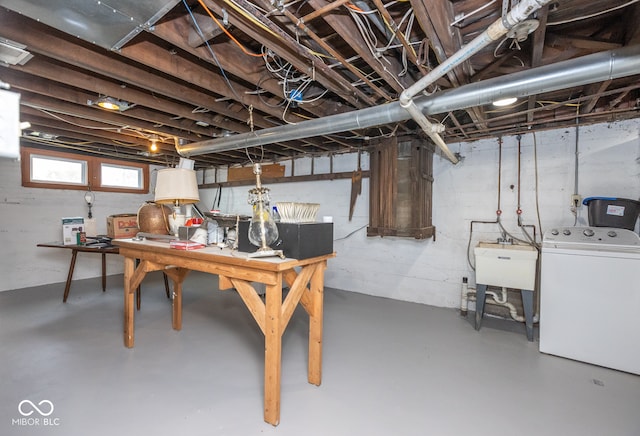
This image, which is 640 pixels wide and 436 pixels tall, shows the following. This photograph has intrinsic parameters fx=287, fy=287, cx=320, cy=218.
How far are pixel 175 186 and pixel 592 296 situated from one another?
3677 millimetres

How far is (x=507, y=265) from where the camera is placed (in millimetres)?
2975

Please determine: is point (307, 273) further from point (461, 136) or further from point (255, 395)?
point (461, 136)

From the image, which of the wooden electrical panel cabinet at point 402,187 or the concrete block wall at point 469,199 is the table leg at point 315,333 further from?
the concrete block wall at point 469,199

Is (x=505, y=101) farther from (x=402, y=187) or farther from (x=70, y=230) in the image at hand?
(x=70, y=230)

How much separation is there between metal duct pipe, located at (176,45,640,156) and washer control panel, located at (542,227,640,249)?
5.01 feet

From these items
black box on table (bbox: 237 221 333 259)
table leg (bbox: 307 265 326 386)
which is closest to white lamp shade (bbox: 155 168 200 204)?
black box on table (bbox: 237 221 333 259)

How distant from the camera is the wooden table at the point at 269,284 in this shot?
164 centimetres

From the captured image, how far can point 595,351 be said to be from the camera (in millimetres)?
2434

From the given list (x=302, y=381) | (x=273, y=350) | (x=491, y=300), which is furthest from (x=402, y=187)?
(x=273, y=350)

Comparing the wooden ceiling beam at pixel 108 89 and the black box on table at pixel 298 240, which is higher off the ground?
the wooden ceiling beam at pixel 108 89

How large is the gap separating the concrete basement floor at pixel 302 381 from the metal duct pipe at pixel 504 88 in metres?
2.03

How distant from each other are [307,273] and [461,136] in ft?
9.40

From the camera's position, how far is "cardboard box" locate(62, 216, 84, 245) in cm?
397

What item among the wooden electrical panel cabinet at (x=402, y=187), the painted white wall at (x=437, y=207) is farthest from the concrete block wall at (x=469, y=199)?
the wooden electrical panel cabinet at (x=402, y=187)
